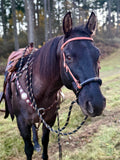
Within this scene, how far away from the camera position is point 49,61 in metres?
2.05

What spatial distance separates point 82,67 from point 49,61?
23.8 inches

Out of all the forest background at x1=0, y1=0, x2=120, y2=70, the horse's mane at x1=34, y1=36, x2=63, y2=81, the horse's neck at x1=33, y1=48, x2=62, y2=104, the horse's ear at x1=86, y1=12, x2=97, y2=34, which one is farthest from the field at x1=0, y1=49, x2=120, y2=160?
the forest background at x1=0, y1=0, x2=120, y2=70

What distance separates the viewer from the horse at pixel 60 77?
1.55 meters

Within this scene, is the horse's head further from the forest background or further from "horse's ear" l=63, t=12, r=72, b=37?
the forest background

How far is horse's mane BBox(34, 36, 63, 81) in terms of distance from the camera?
78.9 inches

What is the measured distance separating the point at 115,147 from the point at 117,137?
1.12ft

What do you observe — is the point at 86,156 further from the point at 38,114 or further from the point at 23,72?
the point at 23,72

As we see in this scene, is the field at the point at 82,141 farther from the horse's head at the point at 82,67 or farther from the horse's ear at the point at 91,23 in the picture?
the horse's ear at the point at 91,23

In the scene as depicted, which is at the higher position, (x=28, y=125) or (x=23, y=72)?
(x=23, y=72)

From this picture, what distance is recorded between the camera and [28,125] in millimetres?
2465

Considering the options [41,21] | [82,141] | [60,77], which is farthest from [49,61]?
[41,21]

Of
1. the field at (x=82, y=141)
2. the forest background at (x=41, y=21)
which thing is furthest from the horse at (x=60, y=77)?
the forest background at (x=41, y=21)

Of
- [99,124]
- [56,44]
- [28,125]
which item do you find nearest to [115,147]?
[99,124]

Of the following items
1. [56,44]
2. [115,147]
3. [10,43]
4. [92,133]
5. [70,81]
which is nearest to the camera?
[70,81]
